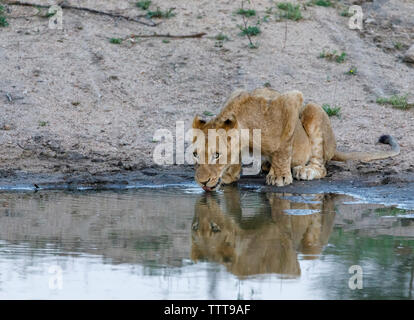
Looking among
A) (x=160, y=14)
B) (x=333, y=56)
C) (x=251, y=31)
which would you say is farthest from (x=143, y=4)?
(x=333, y=56)

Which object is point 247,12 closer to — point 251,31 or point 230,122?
point 251,31

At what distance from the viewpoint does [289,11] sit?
14.0m

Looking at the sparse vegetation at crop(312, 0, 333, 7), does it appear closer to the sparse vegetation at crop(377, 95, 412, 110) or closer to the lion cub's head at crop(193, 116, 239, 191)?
the sparse vegetation at crop(377, 95, 412, 110)

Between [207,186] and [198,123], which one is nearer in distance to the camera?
[198,123]

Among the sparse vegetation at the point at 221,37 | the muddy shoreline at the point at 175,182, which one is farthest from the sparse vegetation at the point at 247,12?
the muddy shoreline at the point at 175,182

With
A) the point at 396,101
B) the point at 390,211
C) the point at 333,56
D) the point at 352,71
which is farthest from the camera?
the point at 333,56

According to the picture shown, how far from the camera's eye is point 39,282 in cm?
534

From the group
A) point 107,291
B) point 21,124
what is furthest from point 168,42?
point 107,291

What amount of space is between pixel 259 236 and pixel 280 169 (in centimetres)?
232

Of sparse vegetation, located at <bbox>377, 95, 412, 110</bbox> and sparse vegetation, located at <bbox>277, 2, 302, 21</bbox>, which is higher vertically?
sparse vegetation, located at <bbox>277, 2, 302, 21</bbox>

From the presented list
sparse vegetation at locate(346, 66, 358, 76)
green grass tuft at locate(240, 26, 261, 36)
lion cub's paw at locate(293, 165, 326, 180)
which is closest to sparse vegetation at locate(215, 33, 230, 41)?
green grass tuft at locate(240, 26, 261, 36)

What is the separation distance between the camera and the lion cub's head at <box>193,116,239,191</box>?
8109mm

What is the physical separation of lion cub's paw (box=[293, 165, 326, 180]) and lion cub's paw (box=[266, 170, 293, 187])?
22 centimetres
